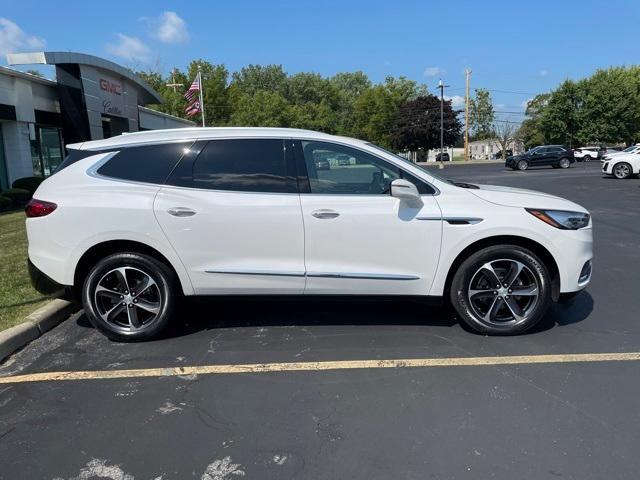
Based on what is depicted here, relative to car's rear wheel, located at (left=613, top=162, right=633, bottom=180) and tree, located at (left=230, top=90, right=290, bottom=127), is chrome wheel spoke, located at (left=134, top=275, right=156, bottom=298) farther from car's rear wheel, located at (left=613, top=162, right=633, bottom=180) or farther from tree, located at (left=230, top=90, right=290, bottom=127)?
tree, located at (left=230, top=90, right=290, bottom=127)

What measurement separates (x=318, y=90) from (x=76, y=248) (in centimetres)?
9837

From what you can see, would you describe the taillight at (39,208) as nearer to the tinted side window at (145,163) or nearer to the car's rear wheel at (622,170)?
the tinted side window at (145,163)

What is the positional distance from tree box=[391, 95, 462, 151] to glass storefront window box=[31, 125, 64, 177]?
64685 mm

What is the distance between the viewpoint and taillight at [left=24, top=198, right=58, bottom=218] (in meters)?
4.50

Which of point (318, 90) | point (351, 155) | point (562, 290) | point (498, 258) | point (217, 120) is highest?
point (318, 90)

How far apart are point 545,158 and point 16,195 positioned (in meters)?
35.6

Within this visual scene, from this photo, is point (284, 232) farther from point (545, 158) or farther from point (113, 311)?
point (545, 158)

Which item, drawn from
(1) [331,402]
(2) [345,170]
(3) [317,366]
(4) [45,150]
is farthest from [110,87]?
(1) [331,402]

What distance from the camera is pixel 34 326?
486cm

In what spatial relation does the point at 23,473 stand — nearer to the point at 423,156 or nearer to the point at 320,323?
the point at 320,323

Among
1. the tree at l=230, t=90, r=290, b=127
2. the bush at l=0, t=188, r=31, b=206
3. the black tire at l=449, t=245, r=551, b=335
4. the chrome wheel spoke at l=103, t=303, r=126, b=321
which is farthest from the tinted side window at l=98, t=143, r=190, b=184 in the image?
the tree at l=230, t=90, r=290, b=127

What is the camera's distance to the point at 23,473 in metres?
2.82

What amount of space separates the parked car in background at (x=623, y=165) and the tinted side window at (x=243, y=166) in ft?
80.3

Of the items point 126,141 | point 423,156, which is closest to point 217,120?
point 423,156
